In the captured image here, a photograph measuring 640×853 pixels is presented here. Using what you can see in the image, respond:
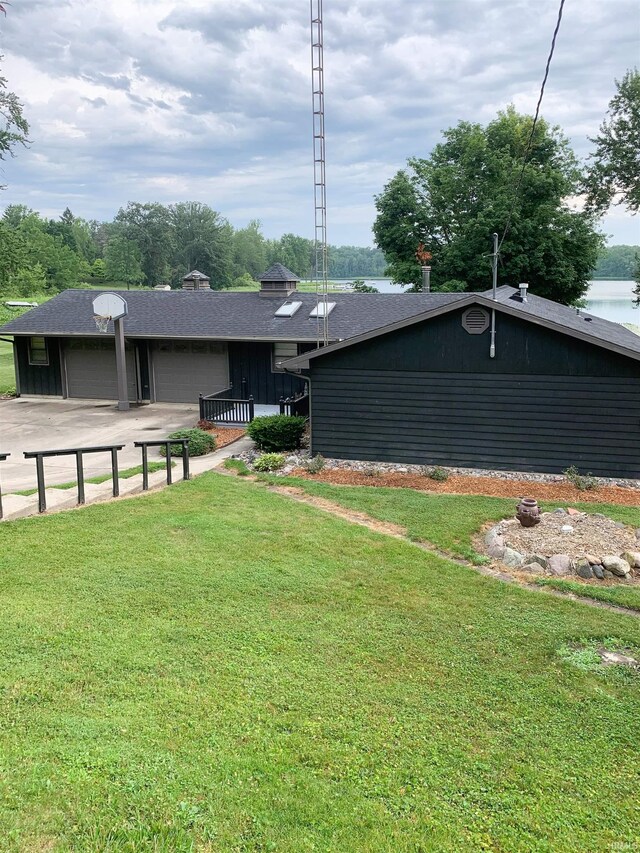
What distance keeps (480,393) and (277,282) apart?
38.2ft

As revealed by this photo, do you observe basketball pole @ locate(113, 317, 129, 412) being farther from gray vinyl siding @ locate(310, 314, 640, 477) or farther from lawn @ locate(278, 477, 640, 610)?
lawn @ locate(278, 477, 640, 610)

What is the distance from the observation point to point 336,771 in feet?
13.1

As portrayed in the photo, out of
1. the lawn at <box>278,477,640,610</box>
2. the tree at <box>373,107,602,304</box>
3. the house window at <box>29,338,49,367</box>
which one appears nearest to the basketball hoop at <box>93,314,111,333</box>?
the house window at <box>29,338,49,367</box>

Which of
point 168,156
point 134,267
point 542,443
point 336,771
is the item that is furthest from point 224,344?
point 134,267

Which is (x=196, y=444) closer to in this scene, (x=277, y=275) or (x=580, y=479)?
(x=580, y=479)

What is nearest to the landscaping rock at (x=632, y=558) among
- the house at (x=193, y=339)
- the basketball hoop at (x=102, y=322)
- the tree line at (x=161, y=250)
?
the house at (x=193, y=339)

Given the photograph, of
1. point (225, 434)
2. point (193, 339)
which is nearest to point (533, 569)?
point (225, 434)

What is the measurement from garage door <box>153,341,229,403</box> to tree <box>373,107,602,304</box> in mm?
16125

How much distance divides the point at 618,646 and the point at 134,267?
263 feet

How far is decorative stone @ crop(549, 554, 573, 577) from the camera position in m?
7.93

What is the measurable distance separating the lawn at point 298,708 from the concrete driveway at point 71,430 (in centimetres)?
528

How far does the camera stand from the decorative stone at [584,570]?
25.7 feet

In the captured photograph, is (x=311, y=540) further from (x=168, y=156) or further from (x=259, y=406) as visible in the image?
(x=168, y=156)

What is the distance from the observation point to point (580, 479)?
39.9 ft
